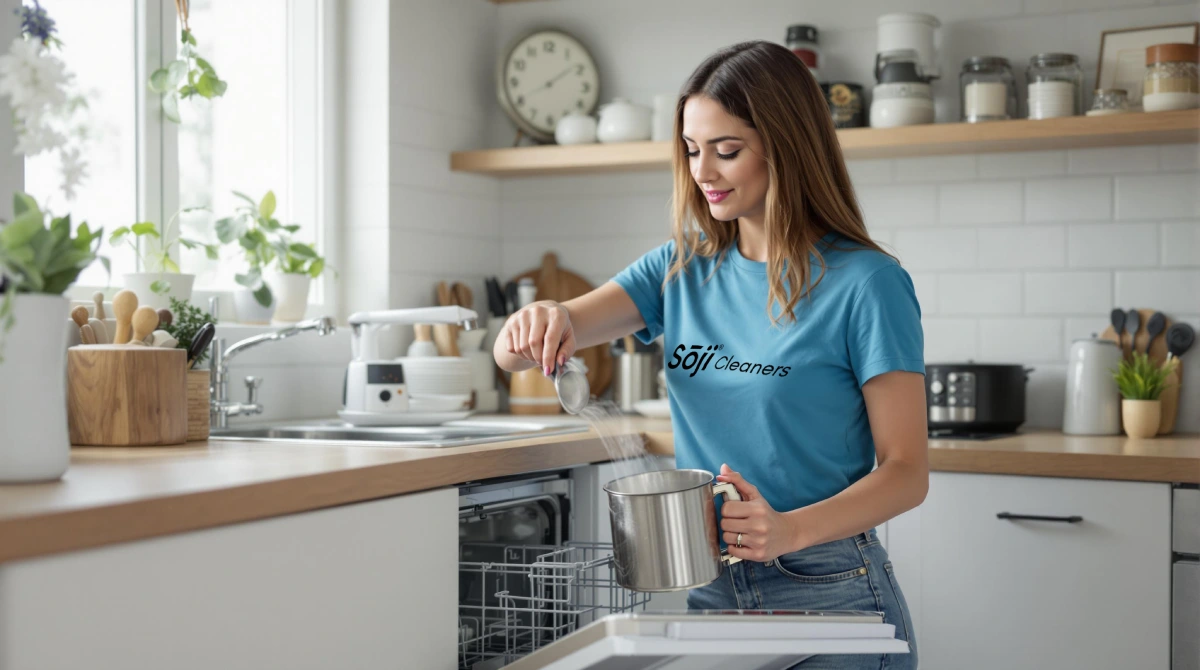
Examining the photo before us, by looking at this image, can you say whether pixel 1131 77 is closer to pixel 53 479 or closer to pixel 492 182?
pixel 492 182

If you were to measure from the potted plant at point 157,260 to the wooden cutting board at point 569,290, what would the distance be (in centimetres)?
103

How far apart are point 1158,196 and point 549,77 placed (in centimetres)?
156

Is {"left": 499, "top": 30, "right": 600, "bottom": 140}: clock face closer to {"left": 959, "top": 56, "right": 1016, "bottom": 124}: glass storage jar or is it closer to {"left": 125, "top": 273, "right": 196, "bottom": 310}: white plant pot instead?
{"left": 959, "top": 56, "right": 1016, "bottom": 124}: glass storage jar

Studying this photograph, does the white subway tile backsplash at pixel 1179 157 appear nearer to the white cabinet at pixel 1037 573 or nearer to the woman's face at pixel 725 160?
the white cabinet at pixel 1037 573

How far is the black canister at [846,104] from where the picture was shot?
113 inches

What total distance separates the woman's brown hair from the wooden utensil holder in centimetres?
98

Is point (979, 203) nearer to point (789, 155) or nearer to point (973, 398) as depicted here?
point (973, 398)

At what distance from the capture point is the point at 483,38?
3354mm

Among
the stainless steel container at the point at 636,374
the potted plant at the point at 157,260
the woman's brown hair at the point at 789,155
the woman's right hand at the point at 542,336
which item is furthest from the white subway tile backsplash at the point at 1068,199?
the potted plant at the point at 157,260

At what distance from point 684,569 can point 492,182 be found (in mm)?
2125

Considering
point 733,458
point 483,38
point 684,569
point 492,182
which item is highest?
point 483,38

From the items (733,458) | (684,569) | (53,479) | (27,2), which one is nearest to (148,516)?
(53,479)

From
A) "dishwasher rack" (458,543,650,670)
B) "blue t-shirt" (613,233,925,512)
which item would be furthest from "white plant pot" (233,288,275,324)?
"blue t-shirt" (613,233,925,512)

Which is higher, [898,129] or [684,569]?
[898,129]
